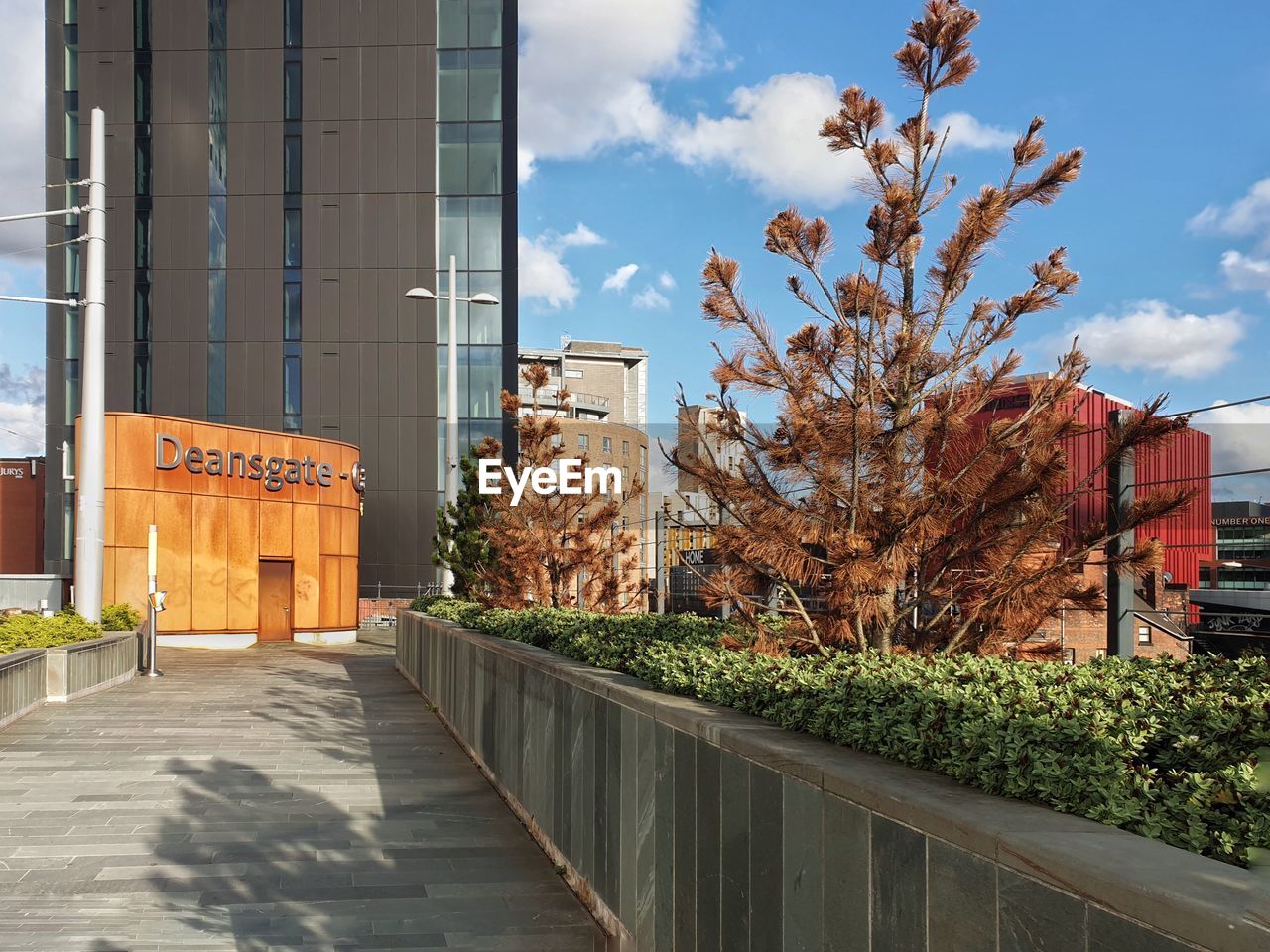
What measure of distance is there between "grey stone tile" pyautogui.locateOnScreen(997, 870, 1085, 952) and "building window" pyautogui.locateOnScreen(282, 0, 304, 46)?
4779 cm

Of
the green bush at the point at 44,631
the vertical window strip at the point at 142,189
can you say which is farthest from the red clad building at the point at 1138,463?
the vertical window strip at the point at 142,189

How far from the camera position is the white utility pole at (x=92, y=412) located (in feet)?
61.7

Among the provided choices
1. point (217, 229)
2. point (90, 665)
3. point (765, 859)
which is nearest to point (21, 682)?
point (90, 665)

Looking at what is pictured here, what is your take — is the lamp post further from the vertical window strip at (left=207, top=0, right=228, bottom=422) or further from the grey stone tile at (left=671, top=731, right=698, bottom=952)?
the vertical window strip at (left=207, top=0, right=228, bottom=422)

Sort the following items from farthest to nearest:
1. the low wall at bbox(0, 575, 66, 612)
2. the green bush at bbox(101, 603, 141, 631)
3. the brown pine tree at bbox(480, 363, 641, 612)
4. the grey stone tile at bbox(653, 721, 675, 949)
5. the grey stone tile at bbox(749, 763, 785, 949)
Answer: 1. the low wall at bbox(0, 575, 66, 612)
2. the green bush at bbox(101, 603, 141, 631)
3. the brown pine tree at bbox(480, 363, 641, 612)
4. the grey stone tile at bbox(653, 721, 675, 949)
5. the grey stone tile at bbox(749, 763, 785, 949)

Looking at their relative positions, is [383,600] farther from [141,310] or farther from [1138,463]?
[1138,463]

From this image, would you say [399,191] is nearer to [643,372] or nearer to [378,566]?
[378,566]

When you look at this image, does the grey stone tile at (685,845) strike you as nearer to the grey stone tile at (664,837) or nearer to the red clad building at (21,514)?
the grey stone tile at (664,837)

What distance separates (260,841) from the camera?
862 cm

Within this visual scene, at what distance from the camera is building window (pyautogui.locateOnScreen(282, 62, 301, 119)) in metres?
45.2

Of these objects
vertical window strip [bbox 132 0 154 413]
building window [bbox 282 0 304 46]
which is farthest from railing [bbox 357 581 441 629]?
building window [bbox 282 0 304 46]

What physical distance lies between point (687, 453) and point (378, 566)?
39.8 meters

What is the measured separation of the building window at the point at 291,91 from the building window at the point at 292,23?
0.96 m

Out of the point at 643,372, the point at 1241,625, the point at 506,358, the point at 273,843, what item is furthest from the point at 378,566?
the point at 643,372
